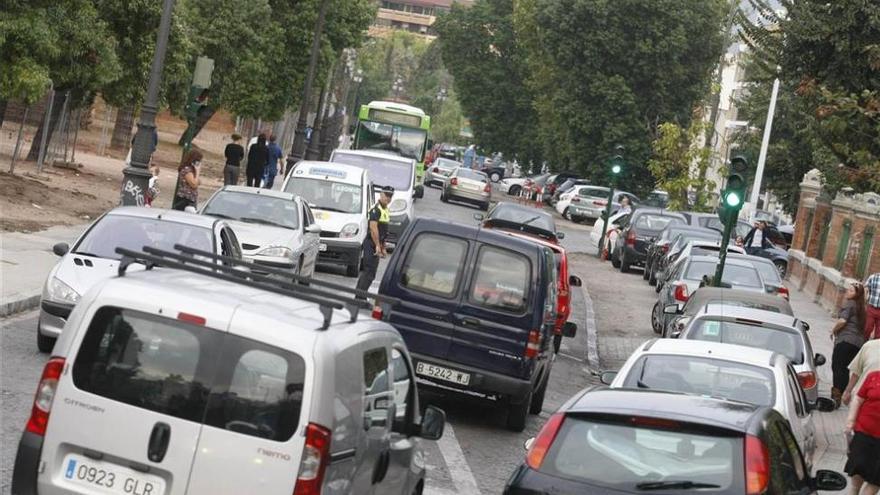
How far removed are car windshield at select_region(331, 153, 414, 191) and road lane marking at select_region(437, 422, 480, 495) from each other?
21967 millimetres

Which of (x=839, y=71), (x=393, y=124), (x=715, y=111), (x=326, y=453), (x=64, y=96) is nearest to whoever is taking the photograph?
(x=326, y=453)

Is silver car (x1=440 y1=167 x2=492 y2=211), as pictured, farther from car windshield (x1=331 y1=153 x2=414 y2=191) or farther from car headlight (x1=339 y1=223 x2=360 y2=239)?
car headlight (x1=339 y1=223 x2=360 y2=239)

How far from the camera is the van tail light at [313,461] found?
23.3 feet

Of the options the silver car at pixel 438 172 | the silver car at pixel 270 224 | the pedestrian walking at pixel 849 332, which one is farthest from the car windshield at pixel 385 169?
the silver car at pixel 438 172

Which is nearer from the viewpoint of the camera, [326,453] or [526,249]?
[326,453]

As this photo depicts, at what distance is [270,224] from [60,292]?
28.9 ft

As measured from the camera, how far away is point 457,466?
13445 mm

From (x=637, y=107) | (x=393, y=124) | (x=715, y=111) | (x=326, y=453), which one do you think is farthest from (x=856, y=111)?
(x=637, y=107)

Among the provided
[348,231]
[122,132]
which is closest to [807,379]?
[348,231]

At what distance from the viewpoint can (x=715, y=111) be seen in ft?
192

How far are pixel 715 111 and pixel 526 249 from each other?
1748 inches

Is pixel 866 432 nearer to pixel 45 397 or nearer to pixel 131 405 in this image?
pixel 131 405

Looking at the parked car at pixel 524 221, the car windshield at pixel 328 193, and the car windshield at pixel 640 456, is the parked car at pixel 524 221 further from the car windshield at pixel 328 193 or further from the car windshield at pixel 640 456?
the car windshield at pixel 640 456

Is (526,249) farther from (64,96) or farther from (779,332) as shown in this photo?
(64,96)
